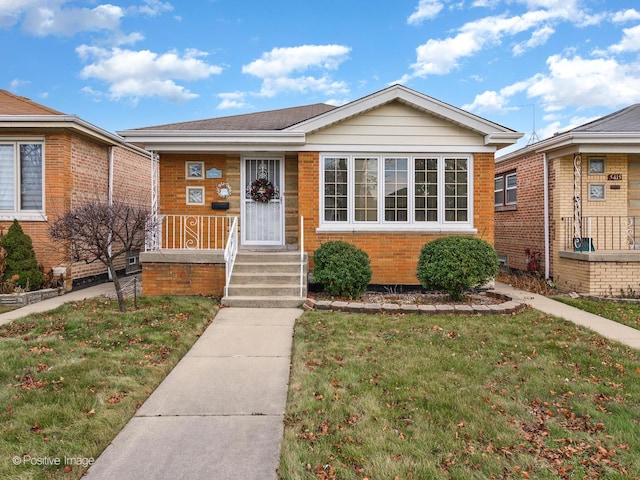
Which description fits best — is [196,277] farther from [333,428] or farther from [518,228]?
[518,228]

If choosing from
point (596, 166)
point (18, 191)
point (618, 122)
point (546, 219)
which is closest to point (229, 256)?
point (18, 191)

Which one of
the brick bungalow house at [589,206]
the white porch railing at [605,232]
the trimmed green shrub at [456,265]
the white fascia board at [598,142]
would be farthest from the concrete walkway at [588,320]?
the white fascia board at [598,142]

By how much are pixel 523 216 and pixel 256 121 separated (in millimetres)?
7804

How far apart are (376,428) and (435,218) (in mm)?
6452

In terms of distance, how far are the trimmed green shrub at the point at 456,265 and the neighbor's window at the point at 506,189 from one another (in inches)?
222

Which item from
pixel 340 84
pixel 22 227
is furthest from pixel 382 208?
pixel 340 84

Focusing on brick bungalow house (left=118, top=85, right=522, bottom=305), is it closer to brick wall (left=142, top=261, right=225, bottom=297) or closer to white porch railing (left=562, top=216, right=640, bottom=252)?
brick wall (left=142, top=261, right=225, bottom=297)

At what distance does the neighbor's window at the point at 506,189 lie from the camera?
39.3ft

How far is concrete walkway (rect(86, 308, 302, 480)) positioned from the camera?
244 centimetres

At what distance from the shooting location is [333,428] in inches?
113

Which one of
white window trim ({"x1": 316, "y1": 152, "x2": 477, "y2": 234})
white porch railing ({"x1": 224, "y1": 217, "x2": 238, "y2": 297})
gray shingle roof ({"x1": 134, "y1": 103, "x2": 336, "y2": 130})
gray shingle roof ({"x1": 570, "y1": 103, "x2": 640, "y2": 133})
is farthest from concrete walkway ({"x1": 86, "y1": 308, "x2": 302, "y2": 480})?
gray shingle roof ({"x1": 570, "y1": 103, "x2": 640, "y2": 133})

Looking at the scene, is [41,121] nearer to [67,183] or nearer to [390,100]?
[67,183]

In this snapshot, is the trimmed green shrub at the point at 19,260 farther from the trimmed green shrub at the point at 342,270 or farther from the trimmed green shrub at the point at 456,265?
the trimmed green shrub at the point at 456,265

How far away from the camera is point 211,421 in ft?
9.92
